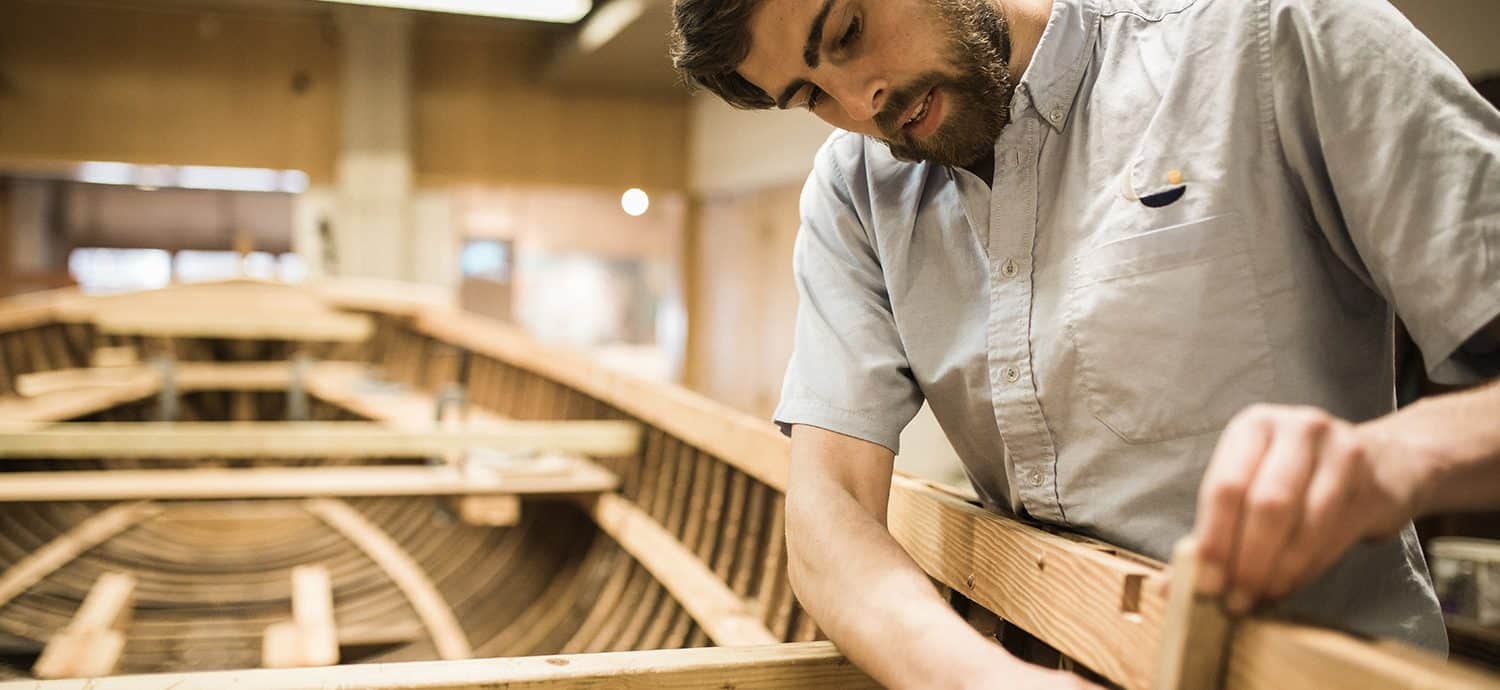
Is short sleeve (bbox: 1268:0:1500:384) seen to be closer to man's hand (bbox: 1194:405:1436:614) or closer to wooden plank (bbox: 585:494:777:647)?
man's hand (bbox: 1194:405:1436:614)

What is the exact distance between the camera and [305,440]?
283 centimetres

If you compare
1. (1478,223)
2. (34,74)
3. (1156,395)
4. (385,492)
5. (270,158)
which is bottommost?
(385,492)

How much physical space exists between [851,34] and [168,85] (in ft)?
28.3

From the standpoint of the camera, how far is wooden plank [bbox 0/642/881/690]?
2.91ft

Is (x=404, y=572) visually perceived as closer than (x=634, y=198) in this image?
Yes

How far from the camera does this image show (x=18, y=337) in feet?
15.4

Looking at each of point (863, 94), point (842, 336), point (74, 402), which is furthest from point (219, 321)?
point (863, 94)

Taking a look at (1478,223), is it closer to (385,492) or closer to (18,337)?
(385,492)

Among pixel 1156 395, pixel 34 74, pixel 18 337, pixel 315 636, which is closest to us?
pixel 1156 395

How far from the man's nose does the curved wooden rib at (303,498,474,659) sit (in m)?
1.99

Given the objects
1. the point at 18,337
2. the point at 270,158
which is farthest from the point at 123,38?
the point at 18,337

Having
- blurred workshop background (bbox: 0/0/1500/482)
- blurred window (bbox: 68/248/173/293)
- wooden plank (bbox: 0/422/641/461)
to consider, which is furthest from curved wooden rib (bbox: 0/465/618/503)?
blurred window (bbox: 68/248/173/293)

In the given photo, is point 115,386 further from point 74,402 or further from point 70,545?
point 70,545

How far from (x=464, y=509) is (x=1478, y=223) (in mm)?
3049
